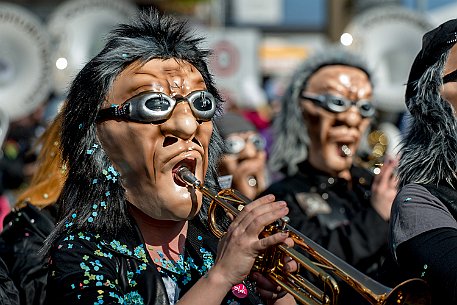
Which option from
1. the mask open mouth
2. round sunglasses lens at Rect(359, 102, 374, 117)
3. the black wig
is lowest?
round sunglasses lens at Rect(359, 102, 374, 117)

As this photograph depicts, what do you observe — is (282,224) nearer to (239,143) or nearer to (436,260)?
(436,260)

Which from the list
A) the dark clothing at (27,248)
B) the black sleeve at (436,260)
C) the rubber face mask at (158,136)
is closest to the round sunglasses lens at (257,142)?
the dark clothing at (27,248)

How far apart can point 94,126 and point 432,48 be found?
3.43 ft

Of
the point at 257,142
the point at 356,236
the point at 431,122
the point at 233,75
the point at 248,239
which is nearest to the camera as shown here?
the point at 248,239

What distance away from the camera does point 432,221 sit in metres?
2.38

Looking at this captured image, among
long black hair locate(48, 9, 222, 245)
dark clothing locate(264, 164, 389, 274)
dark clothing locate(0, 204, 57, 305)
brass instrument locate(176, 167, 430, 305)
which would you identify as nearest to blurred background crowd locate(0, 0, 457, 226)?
dark clothing locate(264, 164, 389, 274)

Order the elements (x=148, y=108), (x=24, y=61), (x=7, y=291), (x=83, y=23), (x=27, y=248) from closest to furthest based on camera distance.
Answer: (x=148, y=108), (x=7, y=291), (x=27, y=248), (x=24, y=61), (x=83, y=23)

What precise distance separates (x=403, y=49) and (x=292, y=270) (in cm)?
609

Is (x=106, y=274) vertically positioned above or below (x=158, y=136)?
below

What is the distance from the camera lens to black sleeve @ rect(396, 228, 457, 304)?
2227mm

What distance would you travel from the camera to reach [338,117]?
4.54 meters

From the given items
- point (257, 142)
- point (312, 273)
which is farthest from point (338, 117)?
point (312, 273)

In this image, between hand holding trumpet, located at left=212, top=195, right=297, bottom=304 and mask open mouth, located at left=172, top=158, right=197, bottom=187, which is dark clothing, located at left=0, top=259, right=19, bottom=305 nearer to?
mask open mouth, located at left=172, top=158, right=197, bottom=187

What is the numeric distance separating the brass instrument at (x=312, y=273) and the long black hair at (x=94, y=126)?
0.74 ft
